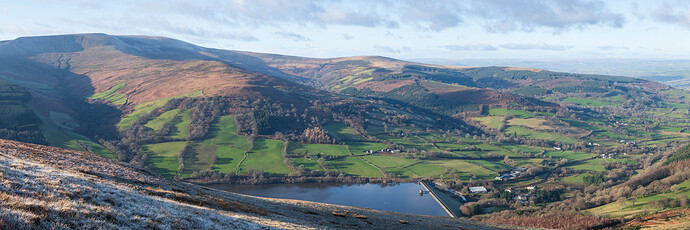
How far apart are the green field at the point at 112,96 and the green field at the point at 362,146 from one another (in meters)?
116

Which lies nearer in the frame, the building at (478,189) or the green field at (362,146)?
the building at (478,189)

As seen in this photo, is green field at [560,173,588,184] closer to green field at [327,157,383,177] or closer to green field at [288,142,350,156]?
green field at [327,157,383,177]

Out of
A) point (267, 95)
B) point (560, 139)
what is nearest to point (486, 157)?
point (560, 139)

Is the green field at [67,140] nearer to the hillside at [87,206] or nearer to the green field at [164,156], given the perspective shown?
the green field at [164,156]

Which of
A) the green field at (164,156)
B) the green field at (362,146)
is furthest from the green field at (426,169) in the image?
the green field at (164,156)

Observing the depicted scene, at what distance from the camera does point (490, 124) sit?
19950 cm

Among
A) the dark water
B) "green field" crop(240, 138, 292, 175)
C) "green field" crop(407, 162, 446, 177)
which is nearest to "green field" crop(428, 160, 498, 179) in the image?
"green field" crop(407, 162, 446, 177)

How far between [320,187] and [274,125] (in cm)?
4973

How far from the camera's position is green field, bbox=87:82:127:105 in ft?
561

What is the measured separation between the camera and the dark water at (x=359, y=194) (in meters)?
89.2

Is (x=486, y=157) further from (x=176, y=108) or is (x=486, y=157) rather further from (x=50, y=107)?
(x=50, y=107)

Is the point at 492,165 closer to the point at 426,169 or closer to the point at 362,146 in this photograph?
the point at 426,169

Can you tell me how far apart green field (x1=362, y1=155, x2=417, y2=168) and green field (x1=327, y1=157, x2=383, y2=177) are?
3729 mm

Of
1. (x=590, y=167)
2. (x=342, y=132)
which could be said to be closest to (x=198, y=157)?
(x=342, y=132)
